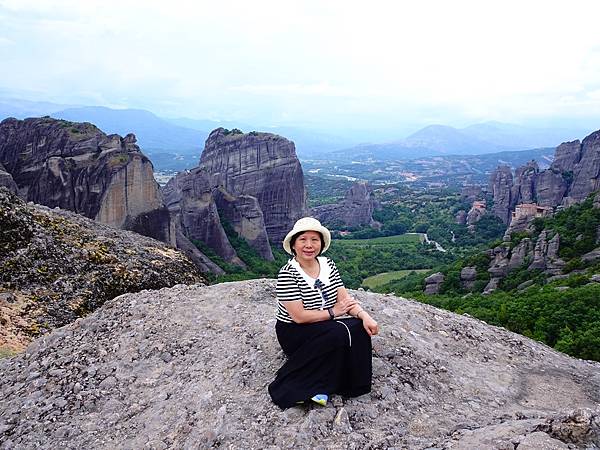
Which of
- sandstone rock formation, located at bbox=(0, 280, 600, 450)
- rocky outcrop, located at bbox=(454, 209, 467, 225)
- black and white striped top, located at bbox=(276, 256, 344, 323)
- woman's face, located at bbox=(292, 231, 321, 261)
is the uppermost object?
woman's face, located at bbox=(292, 231, 321, 261)

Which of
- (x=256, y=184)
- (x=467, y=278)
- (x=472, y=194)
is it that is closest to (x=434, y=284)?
(x=467, y=278)

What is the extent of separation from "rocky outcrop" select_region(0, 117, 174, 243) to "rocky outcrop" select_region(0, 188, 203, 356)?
18.1 meters

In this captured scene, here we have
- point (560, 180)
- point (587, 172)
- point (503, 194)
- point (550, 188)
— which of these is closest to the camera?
point (587, 172)

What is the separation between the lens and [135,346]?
6.62 metres

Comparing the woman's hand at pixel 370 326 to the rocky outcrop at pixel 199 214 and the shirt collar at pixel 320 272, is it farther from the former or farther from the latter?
the rocky outcrop at pixel 199 214

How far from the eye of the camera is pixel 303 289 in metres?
4.86

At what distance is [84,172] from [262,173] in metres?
23.3

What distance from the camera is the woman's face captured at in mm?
4906

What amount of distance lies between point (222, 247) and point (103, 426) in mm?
36223

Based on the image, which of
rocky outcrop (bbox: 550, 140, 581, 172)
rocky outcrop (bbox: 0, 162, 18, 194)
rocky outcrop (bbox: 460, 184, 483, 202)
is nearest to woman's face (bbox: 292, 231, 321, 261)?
rocky outcrop (bbox: 0, 162, 18, 194)

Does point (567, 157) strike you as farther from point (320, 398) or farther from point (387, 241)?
point (320, 398)

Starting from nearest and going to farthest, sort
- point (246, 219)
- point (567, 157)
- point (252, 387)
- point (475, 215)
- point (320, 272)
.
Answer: point (320, 272), point (252, 387), point (246, 219), point (567, 157), point (475, 215)

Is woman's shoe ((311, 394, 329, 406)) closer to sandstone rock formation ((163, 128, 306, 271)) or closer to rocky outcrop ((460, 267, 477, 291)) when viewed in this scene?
rocky outcrop ((460, 267, 477, 291))

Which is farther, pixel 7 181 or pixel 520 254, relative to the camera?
pixel 520 254
